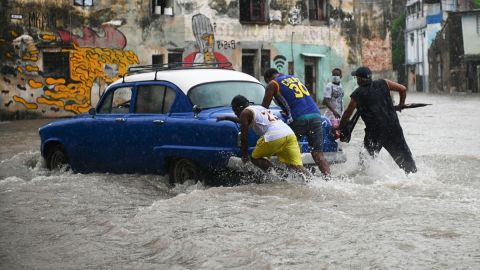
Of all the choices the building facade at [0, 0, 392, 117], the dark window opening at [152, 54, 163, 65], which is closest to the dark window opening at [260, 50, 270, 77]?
the building facade at [0, 0, 392, 117]

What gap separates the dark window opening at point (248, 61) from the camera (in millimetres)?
27797

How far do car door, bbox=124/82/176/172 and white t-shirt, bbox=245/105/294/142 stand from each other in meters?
1.35

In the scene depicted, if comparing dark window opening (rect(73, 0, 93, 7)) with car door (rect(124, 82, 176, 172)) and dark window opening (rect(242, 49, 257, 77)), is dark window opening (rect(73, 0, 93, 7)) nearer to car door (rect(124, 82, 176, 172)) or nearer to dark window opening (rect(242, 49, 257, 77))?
dark window opening (rect(242, 49, 257, 77))

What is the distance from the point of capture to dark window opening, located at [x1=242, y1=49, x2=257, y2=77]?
2780 centimetres

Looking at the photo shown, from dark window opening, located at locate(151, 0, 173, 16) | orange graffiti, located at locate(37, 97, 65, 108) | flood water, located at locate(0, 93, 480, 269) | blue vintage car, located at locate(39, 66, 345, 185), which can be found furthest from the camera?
dark window opening, located at locate(151, 0, 173, 16)

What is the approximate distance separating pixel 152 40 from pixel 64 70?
3.26m

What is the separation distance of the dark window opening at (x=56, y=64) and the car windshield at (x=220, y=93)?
15.3 meters

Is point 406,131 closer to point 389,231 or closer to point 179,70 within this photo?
point 179,70

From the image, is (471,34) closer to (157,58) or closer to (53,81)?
(157,58)

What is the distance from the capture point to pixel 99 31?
24328 mm

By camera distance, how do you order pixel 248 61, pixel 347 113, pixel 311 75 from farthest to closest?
pixel 311 75 < pixel 248 61 < pixel 347 113

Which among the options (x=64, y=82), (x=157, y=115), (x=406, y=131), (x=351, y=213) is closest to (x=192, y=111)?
(x=157, y=115)

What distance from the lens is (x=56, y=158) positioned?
35.5 feet

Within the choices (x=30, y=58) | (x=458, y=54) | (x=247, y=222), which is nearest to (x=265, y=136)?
(x=247, y=222)
